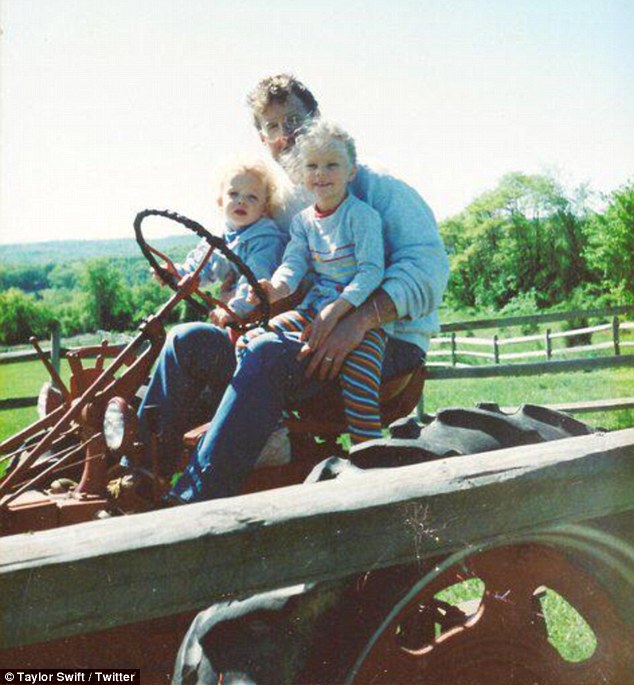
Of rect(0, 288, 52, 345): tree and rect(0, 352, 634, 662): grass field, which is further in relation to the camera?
rect(0, 288, 52, 345): tree

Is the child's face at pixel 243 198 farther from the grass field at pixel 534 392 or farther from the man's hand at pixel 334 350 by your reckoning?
the grass field at pixel 534 392

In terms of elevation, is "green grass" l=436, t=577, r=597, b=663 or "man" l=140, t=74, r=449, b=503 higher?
"man" l=140, t=74, r=449, b=503

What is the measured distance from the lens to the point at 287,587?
1545 mm

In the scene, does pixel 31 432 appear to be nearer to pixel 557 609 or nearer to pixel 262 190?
pixel 262 190

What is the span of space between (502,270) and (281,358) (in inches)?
1871

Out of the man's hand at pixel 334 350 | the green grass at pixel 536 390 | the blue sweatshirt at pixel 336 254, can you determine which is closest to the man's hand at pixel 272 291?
the blue sweatshirt at pixel 336 254

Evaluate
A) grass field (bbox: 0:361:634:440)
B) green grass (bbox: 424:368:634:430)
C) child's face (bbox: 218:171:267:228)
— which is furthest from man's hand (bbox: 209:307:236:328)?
green grass (bbox: 424:368:634:430)

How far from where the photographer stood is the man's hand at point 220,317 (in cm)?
284

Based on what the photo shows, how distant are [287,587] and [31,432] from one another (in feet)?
4.45

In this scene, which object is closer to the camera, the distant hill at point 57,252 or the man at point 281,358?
the man at point 281,358

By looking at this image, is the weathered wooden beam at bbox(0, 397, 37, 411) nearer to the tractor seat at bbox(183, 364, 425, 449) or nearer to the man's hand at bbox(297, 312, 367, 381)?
the tractor seat at bbox(183, 364, 425, 449)

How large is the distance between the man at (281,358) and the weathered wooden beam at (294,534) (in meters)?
0.84

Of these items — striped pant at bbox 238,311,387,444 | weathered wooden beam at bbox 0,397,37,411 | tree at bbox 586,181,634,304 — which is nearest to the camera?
striped pant at bbox 238,311,387,444

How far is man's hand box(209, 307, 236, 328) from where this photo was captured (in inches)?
112
